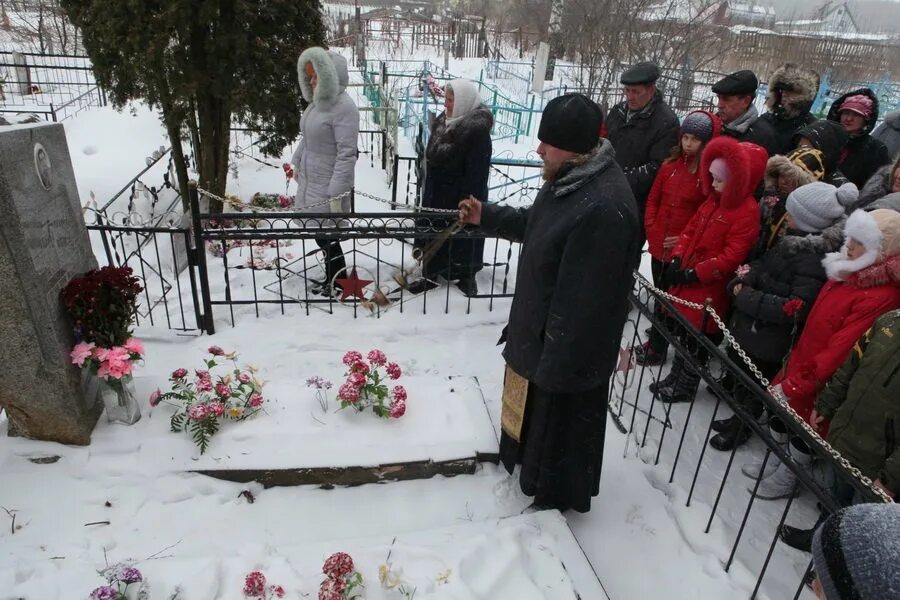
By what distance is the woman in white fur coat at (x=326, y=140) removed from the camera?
4305mm

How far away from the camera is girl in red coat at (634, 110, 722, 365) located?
3631 mm

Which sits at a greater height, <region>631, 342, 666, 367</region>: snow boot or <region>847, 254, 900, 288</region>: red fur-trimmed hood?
<region>847, 254, 900, 288</region>: red fur-trimmed hood

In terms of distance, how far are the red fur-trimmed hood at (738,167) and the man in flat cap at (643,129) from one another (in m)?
0.83

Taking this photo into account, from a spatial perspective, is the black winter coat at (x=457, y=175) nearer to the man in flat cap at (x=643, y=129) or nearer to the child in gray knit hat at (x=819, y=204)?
the man in flat cap at (x=643, y=129)

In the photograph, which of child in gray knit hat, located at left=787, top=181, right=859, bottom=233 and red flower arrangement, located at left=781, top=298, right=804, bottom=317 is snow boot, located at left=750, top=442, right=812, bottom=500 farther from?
child in gray knit hat, located at left=787, top=181, right=859, bottom=233

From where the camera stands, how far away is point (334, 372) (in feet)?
12.5

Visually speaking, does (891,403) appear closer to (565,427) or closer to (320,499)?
(565,427)

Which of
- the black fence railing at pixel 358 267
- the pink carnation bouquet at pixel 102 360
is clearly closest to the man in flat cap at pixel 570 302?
the black fence railing at pixel 358 267

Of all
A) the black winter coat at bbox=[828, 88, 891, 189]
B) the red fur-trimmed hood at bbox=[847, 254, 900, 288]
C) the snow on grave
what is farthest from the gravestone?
the black winter coat at bbox=[828, 88, 891, 189]

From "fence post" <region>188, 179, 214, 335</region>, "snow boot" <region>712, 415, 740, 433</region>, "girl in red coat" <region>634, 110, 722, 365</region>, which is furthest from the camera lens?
"fence post" <region>188, 179, 214, 335</region>

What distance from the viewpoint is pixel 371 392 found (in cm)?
311

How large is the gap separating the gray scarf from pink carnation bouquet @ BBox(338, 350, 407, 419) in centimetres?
288

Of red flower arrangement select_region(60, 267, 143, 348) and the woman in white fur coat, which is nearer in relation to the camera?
red flower arrangement select_region(60, 267, 143, 348)

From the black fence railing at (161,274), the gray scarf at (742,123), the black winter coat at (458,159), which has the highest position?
the gray scarf at (742,123)
